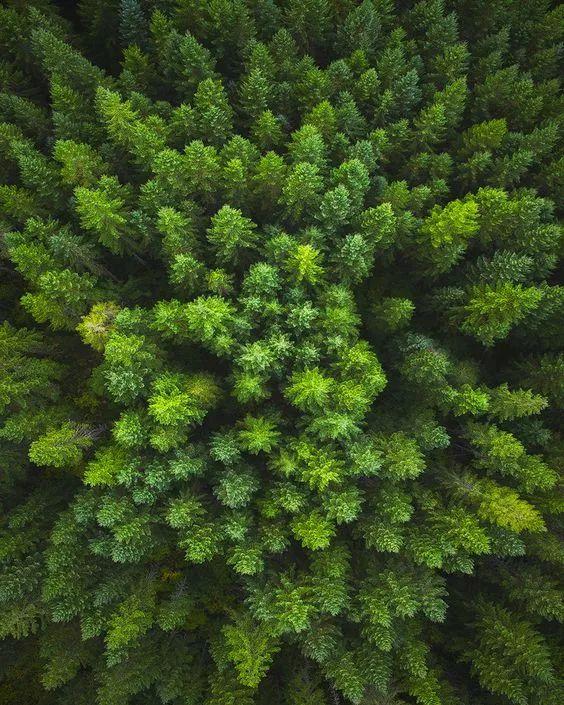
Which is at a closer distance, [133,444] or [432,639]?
[133,444]

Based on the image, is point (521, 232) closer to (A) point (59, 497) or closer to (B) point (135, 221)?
(B) point (135, 221)

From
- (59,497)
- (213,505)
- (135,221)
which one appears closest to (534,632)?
(213,505)

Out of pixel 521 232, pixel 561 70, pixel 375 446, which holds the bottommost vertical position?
pixel 375 446

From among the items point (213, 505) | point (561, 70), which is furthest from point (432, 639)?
point (561, 70)

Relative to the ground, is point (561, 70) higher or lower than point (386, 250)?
higher

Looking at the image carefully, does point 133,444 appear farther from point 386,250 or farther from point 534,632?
point 534,632

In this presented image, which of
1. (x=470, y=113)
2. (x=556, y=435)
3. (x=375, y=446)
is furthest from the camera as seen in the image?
(x=470, y=113)

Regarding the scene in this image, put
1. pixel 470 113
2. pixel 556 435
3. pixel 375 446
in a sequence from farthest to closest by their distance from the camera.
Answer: pixel 470 113 < pixel 556 435 < pixel 375 446
